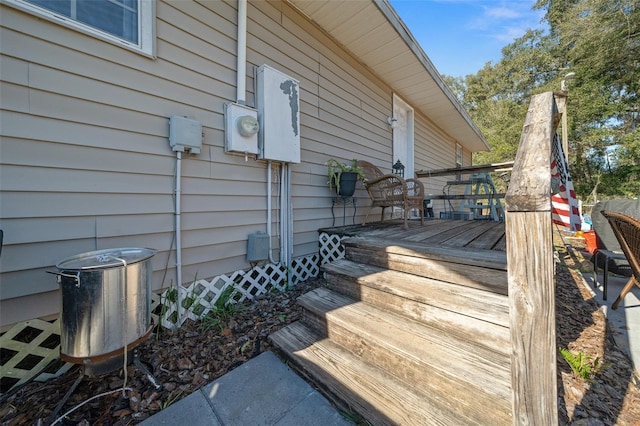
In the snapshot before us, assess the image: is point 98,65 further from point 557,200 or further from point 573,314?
point 557,200

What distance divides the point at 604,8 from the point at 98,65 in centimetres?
1667

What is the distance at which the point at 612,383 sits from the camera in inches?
59.2

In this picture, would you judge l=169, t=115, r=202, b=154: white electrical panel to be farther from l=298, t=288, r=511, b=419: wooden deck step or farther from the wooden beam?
the wooden beam

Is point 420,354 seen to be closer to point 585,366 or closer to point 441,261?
point 441,261

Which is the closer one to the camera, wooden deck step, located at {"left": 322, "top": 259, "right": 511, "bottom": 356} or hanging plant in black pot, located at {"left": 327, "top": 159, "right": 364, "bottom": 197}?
wooden deck step, located at {"left": 322, "top": 259, "right": 511, "bottom": 356}

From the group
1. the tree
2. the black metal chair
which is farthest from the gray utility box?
the tree

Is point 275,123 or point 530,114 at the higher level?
point 275,123

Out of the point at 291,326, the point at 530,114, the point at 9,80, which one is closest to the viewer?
the point at 530,114

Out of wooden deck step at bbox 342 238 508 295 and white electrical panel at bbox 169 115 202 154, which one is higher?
white electrical panel at bbox 169 115 202 154

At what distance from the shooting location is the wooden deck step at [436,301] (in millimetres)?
1315

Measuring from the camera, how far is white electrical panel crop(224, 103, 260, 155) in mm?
2391

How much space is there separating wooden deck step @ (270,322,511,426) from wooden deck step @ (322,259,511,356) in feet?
1.16

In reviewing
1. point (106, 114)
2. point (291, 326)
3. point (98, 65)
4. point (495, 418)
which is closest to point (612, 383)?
point (495, 418)

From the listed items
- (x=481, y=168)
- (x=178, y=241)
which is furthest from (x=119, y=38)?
(x=481, y=168)
